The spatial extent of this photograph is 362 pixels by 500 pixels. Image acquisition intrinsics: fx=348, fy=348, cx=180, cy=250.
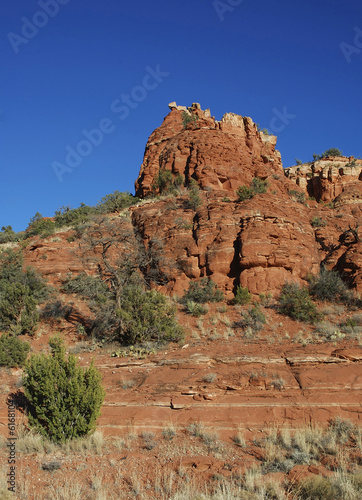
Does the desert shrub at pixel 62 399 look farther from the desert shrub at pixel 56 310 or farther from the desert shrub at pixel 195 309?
the desert shrub at pixel 56 310

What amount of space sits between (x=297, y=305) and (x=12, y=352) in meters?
12.0

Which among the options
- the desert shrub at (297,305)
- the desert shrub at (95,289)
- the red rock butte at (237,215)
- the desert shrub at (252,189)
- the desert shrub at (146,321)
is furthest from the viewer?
the desert shrub at (252,189)

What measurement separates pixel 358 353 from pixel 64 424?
25.4 feet

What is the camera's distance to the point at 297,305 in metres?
16.1

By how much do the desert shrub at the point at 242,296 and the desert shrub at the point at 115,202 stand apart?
1520 cm

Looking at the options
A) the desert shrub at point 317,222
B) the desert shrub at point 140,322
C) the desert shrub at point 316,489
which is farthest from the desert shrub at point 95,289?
the desert shrub at point 317,222

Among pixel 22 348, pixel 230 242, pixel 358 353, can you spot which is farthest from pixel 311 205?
pixel 22 348

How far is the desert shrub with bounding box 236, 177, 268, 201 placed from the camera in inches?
909

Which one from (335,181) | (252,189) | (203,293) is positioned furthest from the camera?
(335,181)

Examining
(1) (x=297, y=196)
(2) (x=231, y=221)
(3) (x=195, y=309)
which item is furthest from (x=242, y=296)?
(1) (x=297, y=196)

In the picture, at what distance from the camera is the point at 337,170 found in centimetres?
3419

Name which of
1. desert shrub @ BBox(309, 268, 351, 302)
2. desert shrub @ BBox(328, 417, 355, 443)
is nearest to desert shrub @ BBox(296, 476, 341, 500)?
desert shrub @ BBox(328, 417, 355, 443)

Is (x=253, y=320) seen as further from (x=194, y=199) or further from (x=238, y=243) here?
(x=194, y=199)

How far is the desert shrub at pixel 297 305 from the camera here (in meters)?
15.7
